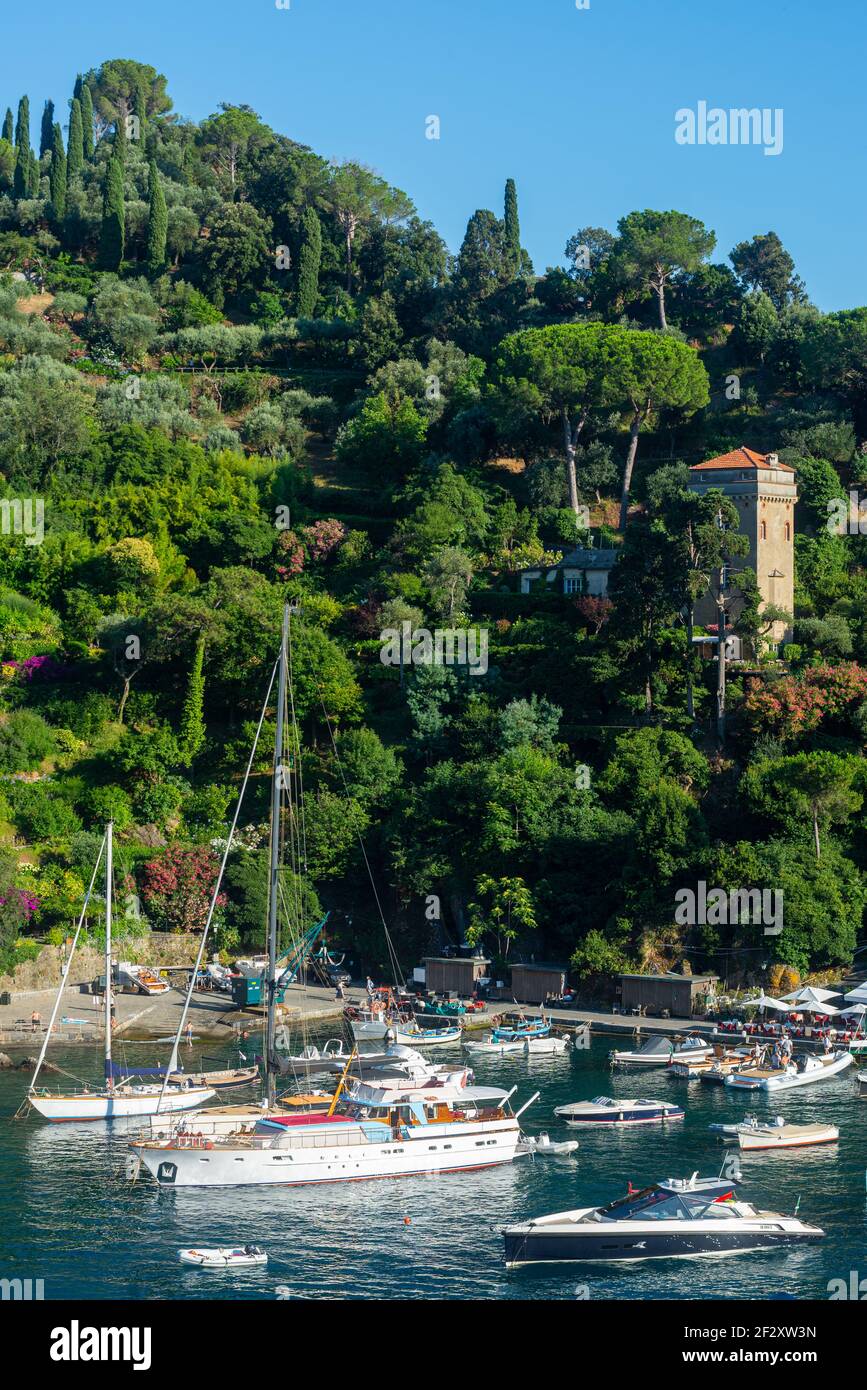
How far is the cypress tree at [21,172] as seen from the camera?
14714 centimetres

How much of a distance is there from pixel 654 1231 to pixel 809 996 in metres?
24.6

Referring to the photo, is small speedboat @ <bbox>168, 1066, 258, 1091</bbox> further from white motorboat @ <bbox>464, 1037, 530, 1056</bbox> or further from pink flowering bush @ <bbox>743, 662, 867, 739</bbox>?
pink flowering bush @ <bbox>743, 662, 867, 739</bbox>

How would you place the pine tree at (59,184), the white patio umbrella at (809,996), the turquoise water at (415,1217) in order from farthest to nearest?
the pine tree at (59,184), the white patio umbrella at (809,996), the turquoise water at (415,1217)

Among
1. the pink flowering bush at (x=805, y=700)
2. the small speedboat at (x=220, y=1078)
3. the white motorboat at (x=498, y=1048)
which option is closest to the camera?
the small speedboat at (x=220, y=1078)

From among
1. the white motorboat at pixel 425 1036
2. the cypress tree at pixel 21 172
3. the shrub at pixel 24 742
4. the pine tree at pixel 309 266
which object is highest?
the cypress tree at pixel 21 172

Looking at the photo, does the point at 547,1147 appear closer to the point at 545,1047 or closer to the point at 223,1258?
the point at 545,1047

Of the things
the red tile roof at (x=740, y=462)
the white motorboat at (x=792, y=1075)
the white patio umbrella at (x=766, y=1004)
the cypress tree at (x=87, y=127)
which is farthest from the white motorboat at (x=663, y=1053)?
the cypress tree at (x=87, y=127)

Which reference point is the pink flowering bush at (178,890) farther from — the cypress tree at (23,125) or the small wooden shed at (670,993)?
the cypress tree at (23,125)

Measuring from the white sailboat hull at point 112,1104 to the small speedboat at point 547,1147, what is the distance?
11126 millimetres

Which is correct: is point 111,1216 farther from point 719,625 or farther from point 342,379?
point 342,379

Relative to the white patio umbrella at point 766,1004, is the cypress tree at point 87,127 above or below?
above

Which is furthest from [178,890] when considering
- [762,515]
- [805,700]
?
[762,515]

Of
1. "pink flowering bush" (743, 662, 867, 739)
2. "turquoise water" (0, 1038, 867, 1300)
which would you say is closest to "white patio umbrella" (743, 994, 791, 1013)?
"turquoise water" (0, 1038, 867, 1300)

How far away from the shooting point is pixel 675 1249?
1528 inches
